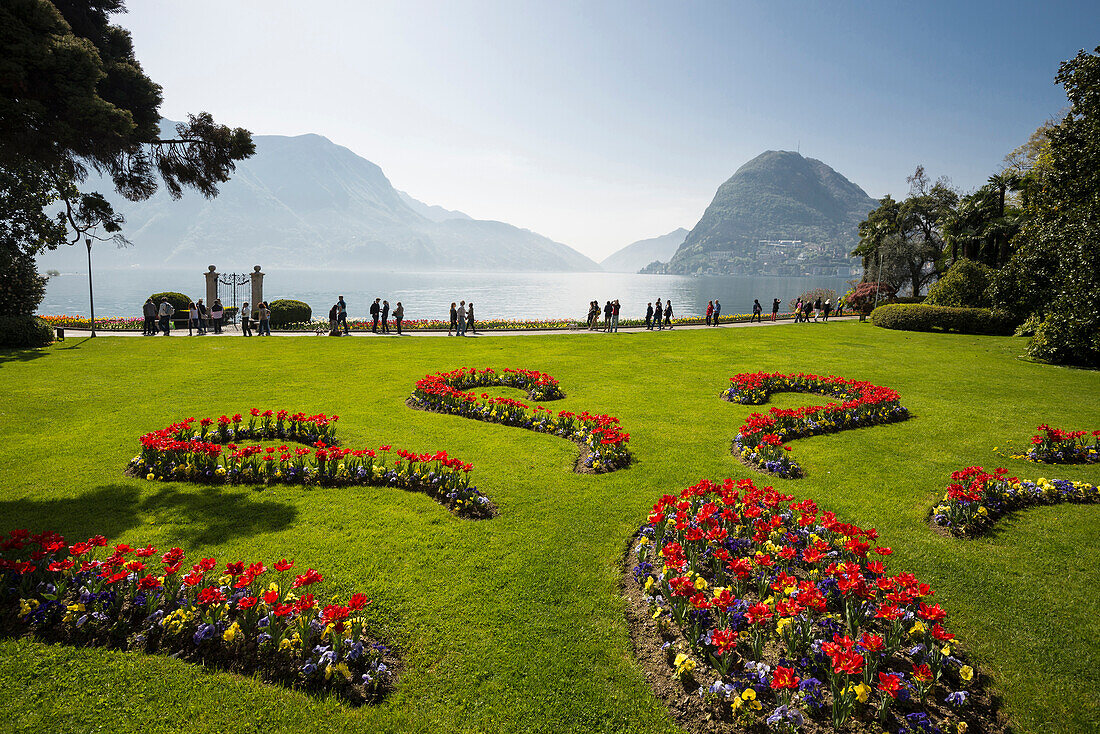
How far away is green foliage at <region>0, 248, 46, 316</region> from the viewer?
18516 millimetres

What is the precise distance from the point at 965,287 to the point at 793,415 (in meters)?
27.8

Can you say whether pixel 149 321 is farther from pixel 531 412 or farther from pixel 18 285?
pixel 531 412

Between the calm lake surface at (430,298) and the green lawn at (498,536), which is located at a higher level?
the calm lake surface at (430,298)

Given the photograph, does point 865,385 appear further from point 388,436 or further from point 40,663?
point 40,663

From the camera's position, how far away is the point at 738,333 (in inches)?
1087

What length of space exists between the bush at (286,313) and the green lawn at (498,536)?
14419mm

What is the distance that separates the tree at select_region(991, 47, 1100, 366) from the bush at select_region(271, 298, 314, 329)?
3386 centimetres

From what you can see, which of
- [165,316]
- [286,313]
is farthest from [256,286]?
[165,316]

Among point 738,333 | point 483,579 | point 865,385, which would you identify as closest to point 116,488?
point 483,579

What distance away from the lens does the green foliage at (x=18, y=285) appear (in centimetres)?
1852

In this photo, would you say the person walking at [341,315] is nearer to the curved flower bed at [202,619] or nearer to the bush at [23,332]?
the bush at [23,332]

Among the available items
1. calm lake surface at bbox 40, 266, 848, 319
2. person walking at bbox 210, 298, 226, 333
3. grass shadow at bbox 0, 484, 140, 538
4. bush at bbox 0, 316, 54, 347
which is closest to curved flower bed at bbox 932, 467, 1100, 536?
grass shadow at bbox 0, 484, 140, 538

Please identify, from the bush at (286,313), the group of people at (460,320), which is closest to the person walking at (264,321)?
the bush at (286,313)

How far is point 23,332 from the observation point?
17766 mm
